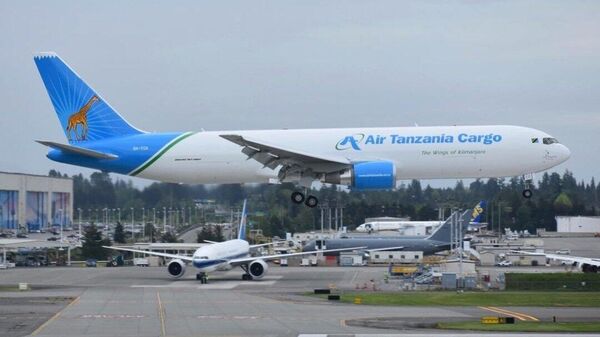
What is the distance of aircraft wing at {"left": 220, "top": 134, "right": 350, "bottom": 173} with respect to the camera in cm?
7288

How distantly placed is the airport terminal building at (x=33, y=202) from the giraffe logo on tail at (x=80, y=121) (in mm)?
81981

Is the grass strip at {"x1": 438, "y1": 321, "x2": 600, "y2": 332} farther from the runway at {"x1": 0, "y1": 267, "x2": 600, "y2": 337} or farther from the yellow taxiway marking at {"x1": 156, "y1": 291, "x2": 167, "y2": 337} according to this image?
the yellow taxiway marking at {"x1": 156, "y1": 291, "x2": 167, "y2": 337}

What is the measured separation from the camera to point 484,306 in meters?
71.1

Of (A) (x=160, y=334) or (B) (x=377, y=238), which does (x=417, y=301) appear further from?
(B) (x=377, y=238)

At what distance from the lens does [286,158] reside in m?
74.6

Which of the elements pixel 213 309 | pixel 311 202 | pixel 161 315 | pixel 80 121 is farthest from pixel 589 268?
pixel 161 315

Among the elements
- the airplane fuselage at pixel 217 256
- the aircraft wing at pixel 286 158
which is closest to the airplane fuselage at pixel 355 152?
the aircraft wing at pixel 286 158

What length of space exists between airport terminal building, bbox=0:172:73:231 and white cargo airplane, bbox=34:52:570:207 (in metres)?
87.3

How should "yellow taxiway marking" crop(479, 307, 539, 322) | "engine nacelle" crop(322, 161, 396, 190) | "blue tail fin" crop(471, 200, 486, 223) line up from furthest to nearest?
"blue tail fin" crop(471, 200, 486, 223), "engine nacelle" crop(322, 161, 396, 190), "yellow taxiway marking" crop(479, 307, 539, 322)

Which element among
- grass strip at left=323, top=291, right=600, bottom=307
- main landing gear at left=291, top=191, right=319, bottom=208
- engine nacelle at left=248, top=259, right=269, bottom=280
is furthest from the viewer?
engine nacelle at left=248, top=259, right=269, bottom=280

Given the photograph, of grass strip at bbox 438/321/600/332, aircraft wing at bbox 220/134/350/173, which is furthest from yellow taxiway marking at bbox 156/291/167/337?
grass strip at bbox 438/321/600/332

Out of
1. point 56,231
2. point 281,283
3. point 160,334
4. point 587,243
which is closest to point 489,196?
point 587,243

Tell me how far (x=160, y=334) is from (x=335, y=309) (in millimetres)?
18440

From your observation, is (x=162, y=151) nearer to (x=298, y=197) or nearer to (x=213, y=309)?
(x=298, y=197)
